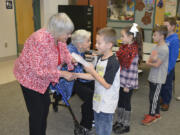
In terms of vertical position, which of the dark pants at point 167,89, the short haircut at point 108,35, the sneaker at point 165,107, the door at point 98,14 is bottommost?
the sneaker at point 165,107

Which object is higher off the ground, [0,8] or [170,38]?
[0,8]

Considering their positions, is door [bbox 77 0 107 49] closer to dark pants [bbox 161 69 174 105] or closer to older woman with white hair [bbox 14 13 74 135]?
dark pants [bbox 161 69 174 105]

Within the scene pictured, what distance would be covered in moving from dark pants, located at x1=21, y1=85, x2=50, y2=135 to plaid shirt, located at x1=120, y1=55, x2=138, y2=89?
89 centimetres

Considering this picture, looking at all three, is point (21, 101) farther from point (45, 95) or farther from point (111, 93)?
point (111, 93)

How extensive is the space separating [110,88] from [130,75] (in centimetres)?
58

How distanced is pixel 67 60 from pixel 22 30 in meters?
5.44

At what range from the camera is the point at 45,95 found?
1826 millimetres

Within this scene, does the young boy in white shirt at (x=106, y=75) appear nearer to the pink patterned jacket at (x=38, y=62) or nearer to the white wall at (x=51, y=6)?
the pink patterned jacket at (x=38, y=62)

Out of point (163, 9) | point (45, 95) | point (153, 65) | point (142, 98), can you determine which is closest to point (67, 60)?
point (45, 95)

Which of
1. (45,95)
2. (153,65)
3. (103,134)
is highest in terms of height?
(153,65)

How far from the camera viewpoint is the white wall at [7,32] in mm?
5717

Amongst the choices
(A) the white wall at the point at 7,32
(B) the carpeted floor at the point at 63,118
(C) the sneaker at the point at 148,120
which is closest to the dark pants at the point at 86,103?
(B) the carpeted floor at the point at 63,118

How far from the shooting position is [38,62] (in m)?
1.56

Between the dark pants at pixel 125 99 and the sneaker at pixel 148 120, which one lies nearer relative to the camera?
the dark pants at pixel 125 99
